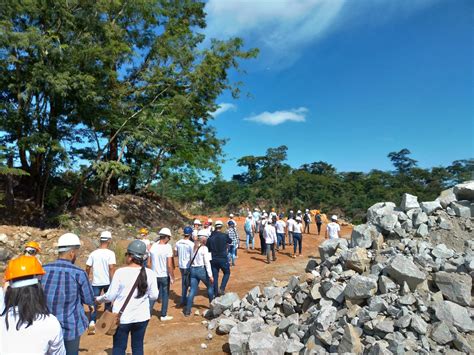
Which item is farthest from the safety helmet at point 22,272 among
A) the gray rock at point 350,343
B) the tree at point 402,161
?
the tree at point 402,161

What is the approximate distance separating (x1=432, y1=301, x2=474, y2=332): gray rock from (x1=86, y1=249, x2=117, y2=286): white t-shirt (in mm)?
4754

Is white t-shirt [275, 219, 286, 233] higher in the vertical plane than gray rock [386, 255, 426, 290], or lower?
higher

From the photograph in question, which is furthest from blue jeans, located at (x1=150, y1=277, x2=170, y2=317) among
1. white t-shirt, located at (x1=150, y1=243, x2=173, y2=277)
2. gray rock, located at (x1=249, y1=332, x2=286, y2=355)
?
gray rock, located at (x1=249, y1=332, x2=286, y2=355)

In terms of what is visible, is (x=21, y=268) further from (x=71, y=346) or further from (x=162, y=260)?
(x=162, y=260)

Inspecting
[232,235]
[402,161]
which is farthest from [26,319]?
[402,161]

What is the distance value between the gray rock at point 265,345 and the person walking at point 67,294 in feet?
7.43

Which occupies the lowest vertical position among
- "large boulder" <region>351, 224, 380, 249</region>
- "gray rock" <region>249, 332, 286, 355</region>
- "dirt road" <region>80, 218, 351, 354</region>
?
"dirt road" <region>80, 218, 351, 354</region>

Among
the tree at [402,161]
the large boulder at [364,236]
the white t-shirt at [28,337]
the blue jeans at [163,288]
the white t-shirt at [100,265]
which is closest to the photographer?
the white t-shirt at [28,337]

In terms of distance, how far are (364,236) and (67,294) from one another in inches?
202

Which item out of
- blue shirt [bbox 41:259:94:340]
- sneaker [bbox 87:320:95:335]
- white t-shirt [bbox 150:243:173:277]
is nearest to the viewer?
blue shirt [bbox 41:259:94:340]

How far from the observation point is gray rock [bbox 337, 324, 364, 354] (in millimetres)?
3898

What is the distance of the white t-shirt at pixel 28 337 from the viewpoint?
1.78m

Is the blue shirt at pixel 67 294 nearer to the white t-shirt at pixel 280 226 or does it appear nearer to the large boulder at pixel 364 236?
the large boulder at pixel 364 236

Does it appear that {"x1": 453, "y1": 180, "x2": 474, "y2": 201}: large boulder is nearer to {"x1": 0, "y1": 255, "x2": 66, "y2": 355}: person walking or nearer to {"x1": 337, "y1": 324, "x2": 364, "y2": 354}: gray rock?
{"x1": 337, "y1": 324, "x2": 364, "y2": 354}: gray rock
